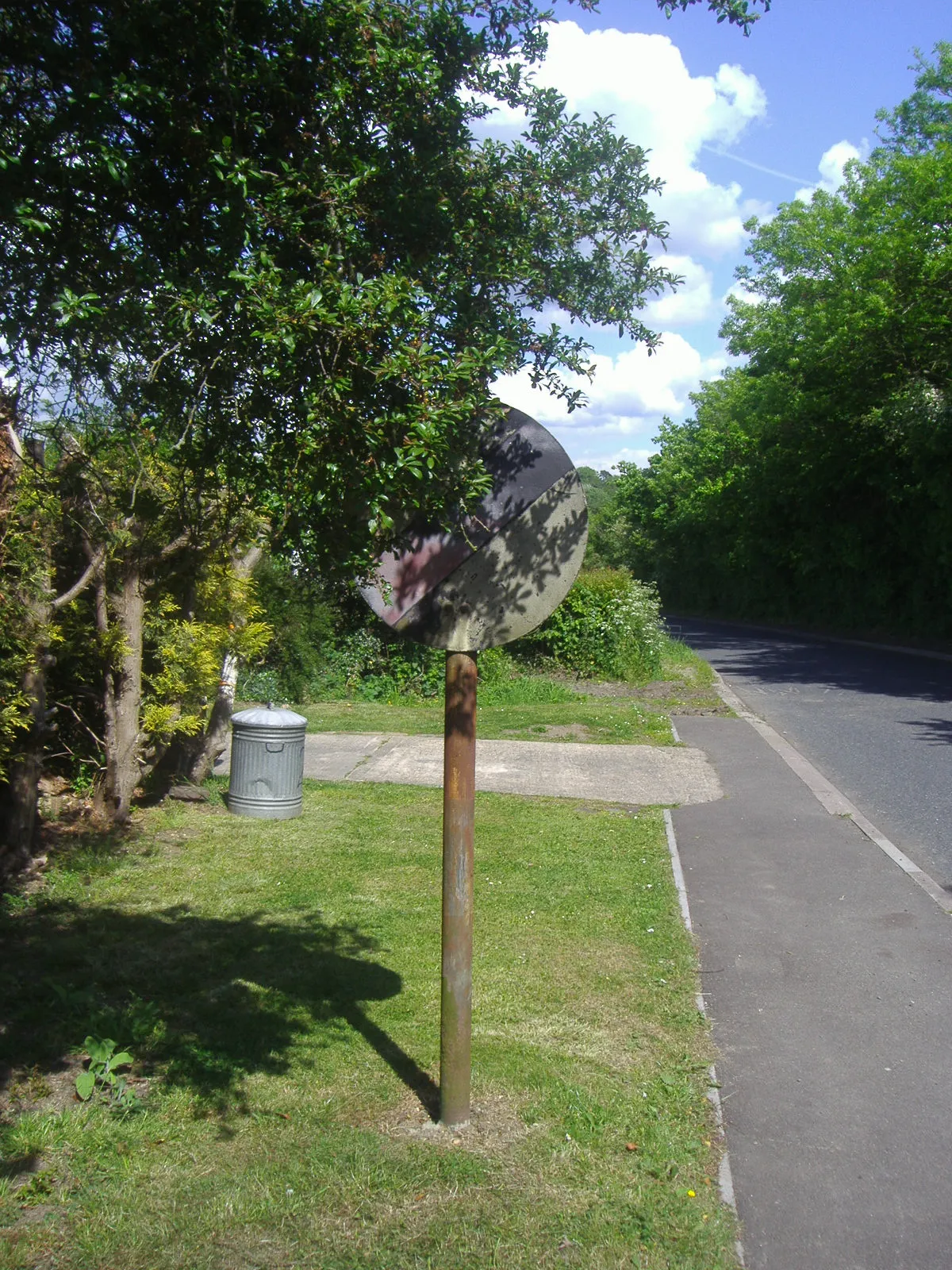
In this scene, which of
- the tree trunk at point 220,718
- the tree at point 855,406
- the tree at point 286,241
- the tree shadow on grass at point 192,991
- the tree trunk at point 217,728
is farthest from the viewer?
the tree at point 855,406

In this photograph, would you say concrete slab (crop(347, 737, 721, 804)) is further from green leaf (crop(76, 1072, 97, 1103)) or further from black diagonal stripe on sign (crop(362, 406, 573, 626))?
black diagonal stripe on sign (crop(362, 406, 573, 626))

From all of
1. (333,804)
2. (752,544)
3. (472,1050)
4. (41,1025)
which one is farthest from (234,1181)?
(752,544)

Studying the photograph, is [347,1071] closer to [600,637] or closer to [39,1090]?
[39,1090]

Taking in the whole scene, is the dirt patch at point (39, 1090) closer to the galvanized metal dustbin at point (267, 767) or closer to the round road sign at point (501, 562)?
the round road sign at point (501, 562)

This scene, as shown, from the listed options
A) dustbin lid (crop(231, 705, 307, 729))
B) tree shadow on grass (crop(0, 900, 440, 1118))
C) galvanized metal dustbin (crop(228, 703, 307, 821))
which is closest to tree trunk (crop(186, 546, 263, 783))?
dustbin lid (crop(231, 705, 307, 729))

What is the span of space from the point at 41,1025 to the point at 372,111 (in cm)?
381

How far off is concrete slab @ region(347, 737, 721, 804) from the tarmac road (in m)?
1.39

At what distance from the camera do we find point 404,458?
293 centimetres

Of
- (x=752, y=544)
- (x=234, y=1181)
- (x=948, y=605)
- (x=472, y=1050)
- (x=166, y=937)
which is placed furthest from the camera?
(x=752, y=544)

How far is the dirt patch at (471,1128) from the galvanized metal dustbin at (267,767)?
4.79 m

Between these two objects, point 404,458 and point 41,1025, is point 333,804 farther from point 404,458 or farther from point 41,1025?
point 404,458

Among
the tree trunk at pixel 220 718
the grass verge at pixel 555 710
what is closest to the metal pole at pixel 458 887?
the tree trunk at pixel 220 718

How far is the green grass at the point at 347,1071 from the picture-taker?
10.6 ft

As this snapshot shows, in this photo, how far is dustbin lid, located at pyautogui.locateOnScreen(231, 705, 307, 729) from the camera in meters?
8.60
